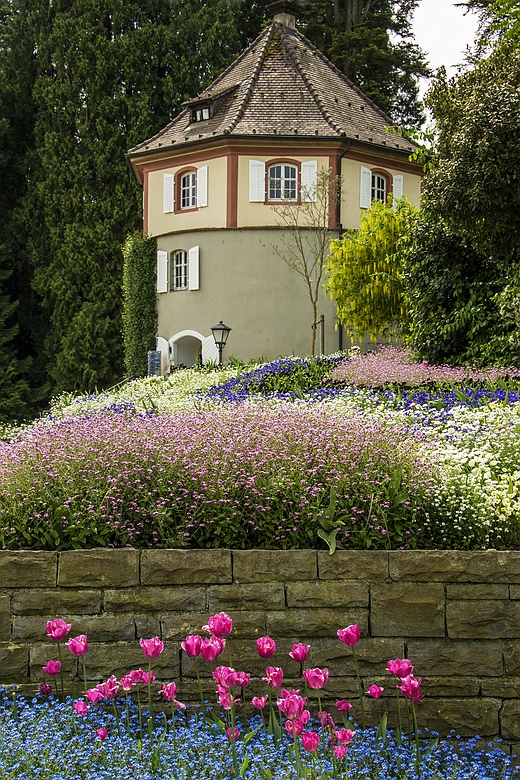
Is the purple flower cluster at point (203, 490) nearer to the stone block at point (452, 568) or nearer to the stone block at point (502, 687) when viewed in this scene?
the stone block at point (452, 568)

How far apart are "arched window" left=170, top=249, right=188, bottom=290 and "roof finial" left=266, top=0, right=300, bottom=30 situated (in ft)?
28.9

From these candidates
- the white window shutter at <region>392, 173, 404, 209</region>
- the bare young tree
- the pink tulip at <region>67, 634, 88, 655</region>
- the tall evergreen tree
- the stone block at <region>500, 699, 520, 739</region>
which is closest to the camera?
the pink tulip at <region>67, 634, 88, 655</region>

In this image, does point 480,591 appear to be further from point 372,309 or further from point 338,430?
point 372,309

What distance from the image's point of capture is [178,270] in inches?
1015

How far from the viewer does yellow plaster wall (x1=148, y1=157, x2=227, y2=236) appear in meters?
24.4

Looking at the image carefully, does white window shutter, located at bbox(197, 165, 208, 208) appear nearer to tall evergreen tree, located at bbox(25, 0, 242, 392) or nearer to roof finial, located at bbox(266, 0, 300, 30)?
tall evergreen tree, located at bbox(25, 0, 242, 392)

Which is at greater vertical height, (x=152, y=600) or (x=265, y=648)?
(x=265, y=648)

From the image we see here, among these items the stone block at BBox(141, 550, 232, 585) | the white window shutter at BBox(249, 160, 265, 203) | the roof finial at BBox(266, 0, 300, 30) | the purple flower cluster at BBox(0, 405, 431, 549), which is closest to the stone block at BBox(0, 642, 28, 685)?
the purple flower cluster at BBox(0, 405, 431, 549)

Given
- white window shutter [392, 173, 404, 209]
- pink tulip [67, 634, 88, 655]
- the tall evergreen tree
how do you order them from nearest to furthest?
1. pink tulip [67, 634, 88, 655]
2. white window shutter [392, 173, 404, 209]
3. the tall evergreen tree

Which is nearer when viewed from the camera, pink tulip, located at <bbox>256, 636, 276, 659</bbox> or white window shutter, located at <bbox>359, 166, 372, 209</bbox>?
pink tulip, located at <bbox>256, 636, 276, 659</bbox>

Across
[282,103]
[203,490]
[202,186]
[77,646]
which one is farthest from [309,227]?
[77,646]

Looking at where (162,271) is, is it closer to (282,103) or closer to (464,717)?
(282,103)

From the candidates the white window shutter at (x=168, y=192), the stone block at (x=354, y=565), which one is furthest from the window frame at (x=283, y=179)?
the stone block at (x=354, y=565)

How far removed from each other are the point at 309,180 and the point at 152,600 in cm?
2120
